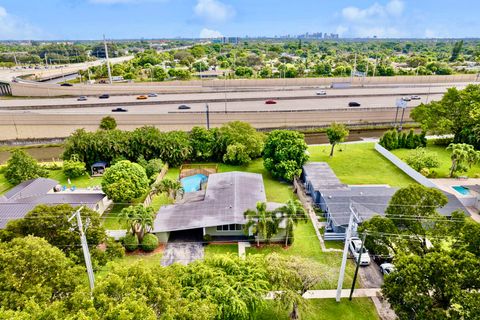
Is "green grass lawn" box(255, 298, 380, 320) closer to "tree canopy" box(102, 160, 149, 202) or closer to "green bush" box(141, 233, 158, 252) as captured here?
"green bush" box(141, 233, 158, 252)

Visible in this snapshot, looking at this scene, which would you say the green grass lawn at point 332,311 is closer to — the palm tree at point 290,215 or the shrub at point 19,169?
the palm tree at point 290,215

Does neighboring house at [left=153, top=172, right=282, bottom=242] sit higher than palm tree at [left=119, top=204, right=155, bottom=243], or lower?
lower

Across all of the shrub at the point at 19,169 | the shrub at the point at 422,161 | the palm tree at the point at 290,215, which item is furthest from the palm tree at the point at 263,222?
the shrub at the point at 19,169

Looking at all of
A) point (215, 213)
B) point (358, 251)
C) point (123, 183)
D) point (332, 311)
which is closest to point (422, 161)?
point (358, 251)

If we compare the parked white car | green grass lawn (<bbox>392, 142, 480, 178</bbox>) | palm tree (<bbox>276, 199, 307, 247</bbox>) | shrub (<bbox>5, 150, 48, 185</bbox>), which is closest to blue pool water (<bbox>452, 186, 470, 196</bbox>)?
green grass lawn (<bbox>392, 142, 480, 178</bbox>)

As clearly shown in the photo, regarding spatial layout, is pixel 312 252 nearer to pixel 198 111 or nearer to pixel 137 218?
pixel 137 218

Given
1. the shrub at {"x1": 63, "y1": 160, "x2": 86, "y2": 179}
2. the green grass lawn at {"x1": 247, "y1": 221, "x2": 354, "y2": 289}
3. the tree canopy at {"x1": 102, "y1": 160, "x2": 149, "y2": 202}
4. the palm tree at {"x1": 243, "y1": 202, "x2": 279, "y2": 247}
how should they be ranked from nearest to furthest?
the green grass lawn at {"x1": 247, "y1": 221, "x2": 354, "y2": 289}, the palm tree at {"x1": 243, "y1": 202, "x2": 279, "y2": 247}, the tree canopy at {"x1": 102, "y1": 160, "x2": 149, "y2": 202}, the shrub at {"x1": 63, "y1": 160, "x2": 86, "y2": 179}
